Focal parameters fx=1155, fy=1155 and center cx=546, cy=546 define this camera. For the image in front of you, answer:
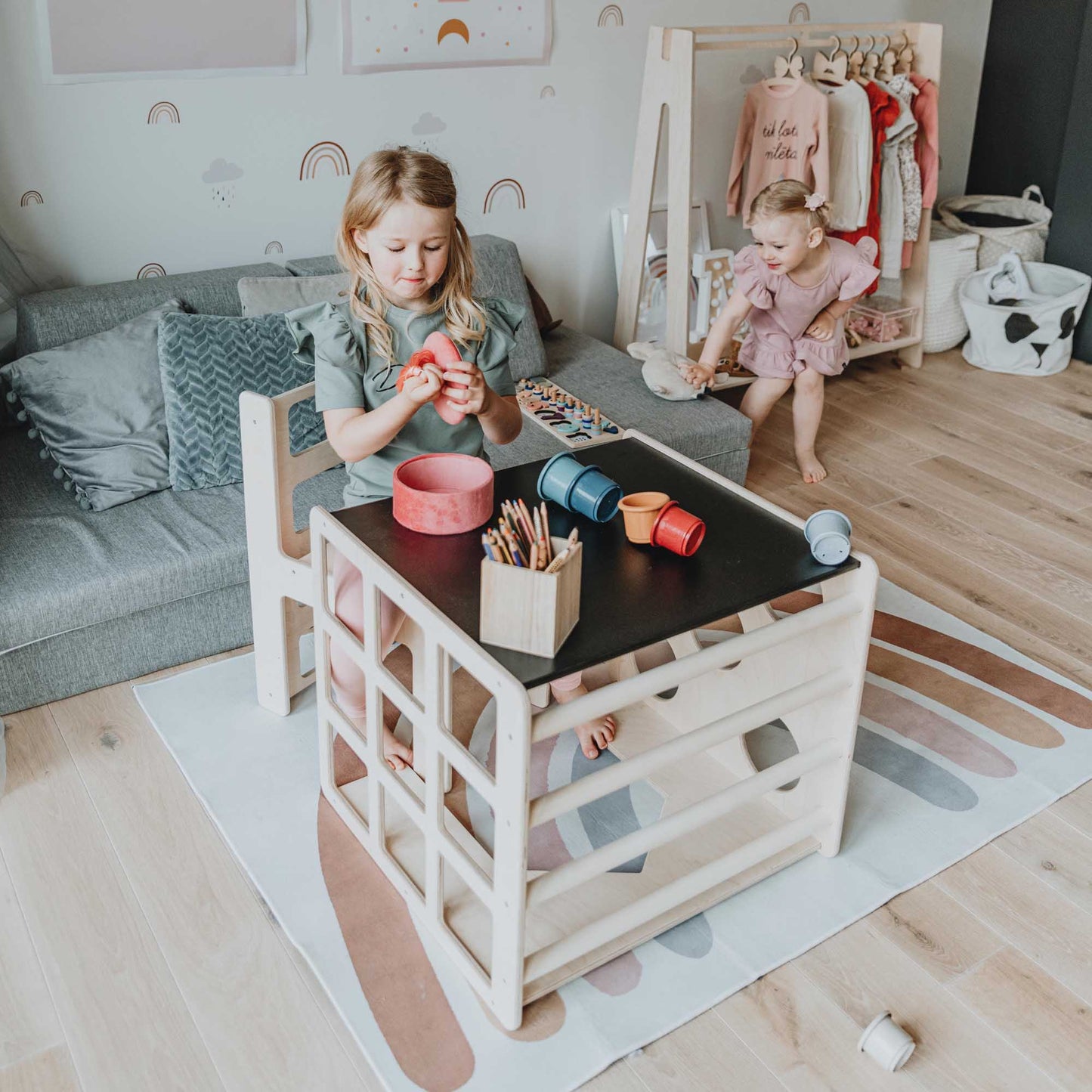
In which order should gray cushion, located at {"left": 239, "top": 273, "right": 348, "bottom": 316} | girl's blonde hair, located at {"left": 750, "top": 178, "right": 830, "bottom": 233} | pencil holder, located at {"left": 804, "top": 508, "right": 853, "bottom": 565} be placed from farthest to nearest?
girl's blonde hair, located at {"left": 750, "top": 178, "right": 830, "bottom": 233} < gray cushion, located at {"left": 239, "top": 273, "right": 348, "bottom": 316} < pencil holder, located at {"left": 804, "top": 508, "right": 853, "bottom": 565}

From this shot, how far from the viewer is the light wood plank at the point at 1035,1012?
55.0 inches

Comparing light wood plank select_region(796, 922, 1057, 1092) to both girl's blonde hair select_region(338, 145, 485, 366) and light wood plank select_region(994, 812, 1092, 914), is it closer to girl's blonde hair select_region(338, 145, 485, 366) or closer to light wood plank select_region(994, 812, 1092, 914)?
light wood plank select_region(994, 812, 1092, 914)

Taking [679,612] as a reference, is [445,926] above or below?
below

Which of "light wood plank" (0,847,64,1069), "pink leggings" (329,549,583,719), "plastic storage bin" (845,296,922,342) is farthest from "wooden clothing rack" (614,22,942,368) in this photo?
"light wood plank" (0,847,64,1069)

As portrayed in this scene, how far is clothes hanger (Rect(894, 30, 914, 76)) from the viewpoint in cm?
335

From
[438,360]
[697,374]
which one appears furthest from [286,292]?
[438,360]

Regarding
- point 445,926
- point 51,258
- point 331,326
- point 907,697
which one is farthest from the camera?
point 51,258

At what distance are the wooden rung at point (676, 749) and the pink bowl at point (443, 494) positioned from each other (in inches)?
14.2

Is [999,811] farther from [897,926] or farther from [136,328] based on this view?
[136,328]

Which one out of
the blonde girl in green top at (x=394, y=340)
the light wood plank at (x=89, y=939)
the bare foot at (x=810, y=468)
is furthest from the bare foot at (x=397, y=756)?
the bare foot at (x=810, y=468)

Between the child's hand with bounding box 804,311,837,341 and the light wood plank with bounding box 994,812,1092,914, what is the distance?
1.41 metres

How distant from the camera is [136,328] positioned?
223cm

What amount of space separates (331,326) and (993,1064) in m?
1.28

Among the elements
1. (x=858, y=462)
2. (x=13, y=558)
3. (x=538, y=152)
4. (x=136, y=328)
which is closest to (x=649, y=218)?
(x=538, y=152)
